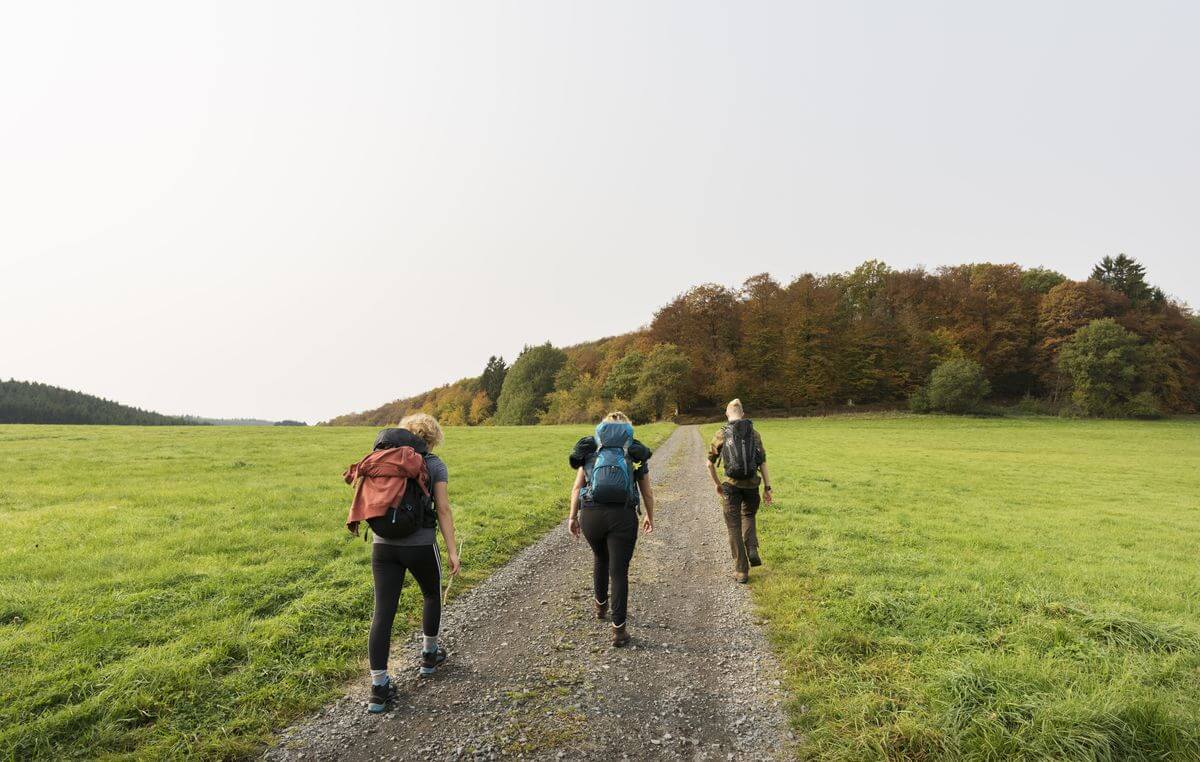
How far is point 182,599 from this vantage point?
21.8 ft

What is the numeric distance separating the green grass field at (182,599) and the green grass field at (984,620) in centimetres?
516

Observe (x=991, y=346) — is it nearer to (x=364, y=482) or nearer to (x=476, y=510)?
(x=476, y=510)

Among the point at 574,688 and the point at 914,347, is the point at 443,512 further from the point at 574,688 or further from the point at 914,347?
the point at 914,347

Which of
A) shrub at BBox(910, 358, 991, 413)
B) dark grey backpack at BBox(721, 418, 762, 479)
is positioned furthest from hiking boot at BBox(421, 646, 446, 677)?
shrub at BBox(910, 358, 991, 413)

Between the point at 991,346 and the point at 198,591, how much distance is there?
8771cm

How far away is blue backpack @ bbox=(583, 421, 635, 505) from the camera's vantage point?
565cm

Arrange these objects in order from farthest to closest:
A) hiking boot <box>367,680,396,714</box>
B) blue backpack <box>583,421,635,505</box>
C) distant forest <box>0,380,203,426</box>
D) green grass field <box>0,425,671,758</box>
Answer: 1. distant forest <box>0,380,203,426</box>
2. blue backpack <box>583,421,635,505</box>
3. hiking boot <box>367,680,396,714</box>
4. green grass field <box>0,425,671,758</box>

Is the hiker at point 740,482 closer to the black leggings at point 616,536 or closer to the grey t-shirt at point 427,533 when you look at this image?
the black leggings at point 616,536

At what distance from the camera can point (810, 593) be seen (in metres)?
7.29

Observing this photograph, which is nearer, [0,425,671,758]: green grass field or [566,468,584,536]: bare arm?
[0,425,671,758]: green grass field

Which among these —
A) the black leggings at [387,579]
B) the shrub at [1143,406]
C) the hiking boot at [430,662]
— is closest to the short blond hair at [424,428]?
the black leggings at [387,579]

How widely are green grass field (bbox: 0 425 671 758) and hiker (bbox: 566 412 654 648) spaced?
2.86 metres

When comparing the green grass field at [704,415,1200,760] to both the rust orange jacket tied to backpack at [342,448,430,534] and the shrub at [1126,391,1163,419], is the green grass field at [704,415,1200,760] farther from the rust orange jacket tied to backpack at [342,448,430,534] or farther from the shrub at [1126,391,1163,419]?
the shrub at [1126,391,1163,419]

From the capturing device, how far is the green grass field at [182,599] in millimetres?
4281
